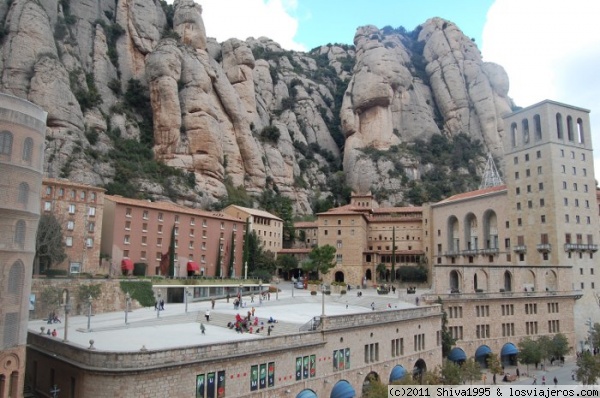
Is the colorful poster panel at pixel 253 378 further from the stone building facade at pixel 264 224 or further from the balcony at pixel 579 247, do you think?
the balcony at pixel 579 247

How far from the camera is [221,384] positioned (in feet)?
75.6

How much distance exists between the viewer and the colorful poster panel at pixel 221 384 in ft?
75.2

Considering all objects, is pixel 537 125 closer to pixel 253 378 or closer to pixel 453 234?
pixel 453 234

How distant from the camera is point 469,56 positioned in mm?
116562

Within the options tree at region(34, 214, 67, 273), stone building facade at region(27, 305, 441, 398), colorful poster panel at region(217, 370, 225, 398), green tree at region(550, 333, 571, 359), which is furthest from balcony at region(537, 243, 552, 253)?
tree at region(34, 214, 67, 273)

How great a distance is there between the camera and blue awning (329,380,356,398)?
2868 cm

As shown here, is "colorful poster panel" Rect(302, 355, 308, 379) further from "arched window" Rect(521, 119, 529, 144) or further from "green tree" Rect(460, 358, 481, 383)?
"arched window" Rect(521, 119, 529, 144)

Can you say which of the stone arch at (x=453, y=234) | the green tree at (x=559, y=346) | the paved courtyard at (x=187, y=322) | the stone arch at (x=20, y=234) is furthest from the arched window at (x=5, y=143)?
the stone arch at (x=453, y=234)

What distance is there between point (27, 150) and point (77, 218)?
85.7ft

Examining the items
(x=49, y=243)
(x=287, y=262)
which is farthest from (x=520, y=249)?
(x=49, y=243)

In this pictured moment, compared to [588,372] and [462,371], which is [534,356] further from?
[462,371]

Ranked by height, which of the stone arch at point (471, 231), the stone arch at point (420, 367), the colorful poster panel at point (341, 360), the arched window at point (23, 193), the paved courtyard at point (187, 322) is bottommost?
the stone arch at point (420, 367)

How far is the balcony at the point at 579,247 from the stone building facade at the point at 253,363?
1080 inches

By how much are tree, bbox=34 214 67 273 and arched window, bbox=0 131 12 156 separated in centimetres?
2148
